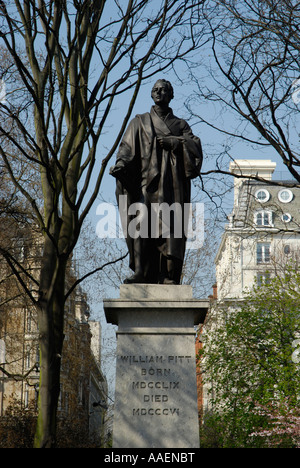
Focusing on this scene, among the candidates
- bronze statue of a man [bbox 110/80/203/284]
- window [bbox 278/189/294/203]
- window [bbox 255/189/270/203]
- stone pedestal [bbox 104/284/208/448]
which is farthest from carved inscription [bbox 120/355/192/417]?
window [bbox 278/189/294/203]

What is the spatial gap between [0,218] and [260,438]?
40.7 feet

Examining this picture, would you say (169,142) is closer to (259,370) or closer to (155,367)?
(155,367)

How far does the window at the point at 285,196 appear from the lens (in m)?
75.9

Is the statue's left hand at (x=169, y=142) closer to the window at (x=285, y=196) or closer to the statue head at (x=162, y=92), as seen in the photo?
the statue head at (x=162, y=92)

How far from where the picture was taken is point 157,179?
8539mm

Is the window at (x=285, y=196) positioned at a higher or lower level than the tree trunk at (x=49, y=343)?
higher

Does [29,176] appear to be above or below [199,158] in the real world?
above

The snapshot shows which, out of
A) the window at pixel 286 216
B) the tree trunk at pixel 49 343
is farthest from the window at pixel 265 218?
the tree trunk at pixel 49 343

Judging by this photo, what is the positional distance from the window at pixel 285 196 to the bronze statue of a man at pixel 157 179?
2696 inches

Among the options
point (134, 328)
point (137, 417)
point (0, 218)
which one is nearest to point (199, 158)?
point (134, 328)

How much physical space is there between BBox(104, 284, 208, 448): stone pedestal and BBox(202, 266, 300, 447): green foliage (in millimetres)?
16624

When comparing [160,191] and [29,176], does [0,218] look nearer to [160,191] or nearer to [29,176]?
[29,176]

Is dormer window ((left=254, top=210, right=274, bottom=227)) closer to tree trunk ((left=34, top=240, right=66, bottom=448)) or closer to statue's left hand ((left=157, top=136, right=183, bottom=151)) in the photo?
tree trunk ((left=34, top=240, right=66, bottom=448))

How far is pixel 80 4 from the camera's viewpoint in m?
13.4
